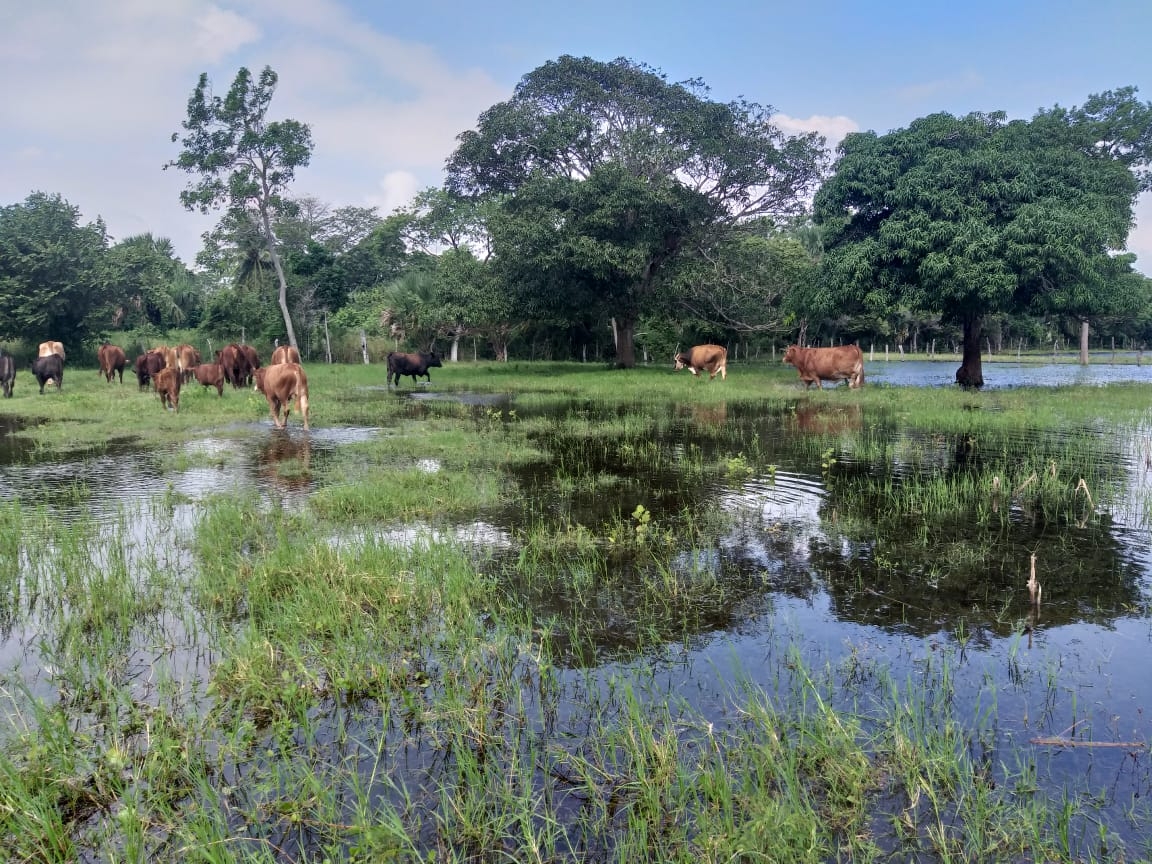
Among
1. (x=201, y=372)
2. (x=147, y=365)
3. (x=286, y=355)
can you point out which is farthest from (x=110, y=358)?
(x=286, y=355)

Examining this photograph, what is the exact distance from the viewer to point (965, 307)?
19.2m

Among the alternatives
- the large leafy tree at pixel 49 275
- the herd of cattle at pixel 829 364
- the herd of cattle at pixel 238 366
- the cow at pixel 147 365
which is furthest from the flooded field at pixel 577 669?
the large leafy tree at pixel 49 275

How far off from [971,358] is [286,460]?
1860 centimetres

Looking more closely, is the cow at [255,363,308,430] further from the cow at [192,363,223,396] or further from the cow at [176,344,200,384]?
the cow at [176,344,200,384]

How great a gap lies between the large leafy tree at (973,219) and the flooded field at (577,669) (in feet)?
37.8

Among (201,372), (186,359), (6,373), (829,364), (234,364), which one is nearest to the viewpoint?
(201,372)

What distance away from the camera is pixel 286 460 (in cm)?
936

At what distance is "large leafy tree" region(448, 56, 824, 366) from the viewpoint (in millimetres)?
24297

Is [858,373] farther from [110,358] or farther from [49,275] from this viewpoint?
[49,275]

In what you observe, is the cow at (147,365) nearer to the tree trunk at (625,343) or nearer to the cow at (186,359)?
the cow at (186,359)

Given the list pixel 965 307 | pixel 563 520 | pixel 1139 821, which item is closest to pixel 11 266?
pixel 563 520

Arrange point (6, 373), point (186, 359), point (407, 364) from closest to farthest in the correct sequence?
point (6, 373)
point (186, 359)
point (407, 364)

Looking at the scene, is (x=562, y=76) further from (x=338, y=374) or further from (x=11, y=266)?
(x=11, y=266)

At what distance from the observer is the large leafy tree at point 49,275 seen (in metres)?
27.8
